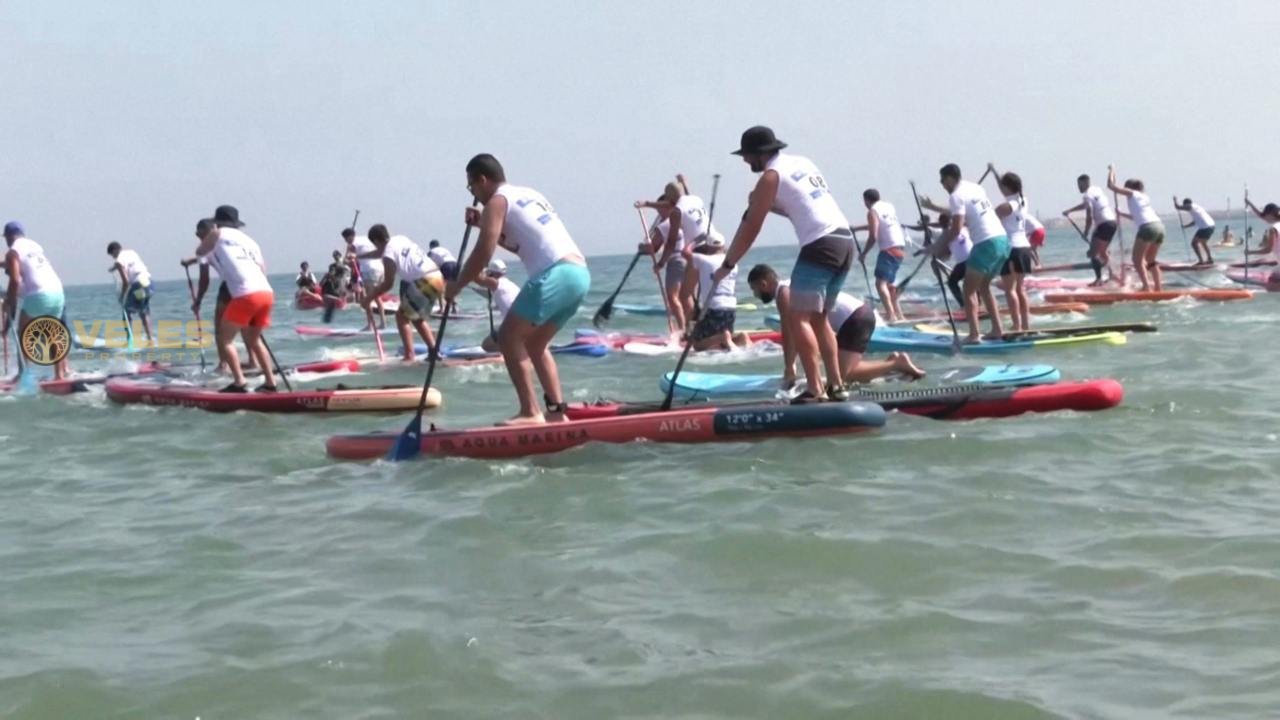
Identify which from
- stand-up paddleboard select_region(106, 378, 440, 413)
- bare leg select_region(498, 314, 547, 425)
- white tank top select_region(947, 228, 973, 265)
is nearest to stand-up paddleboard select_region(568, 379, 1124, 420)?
bare leg select_region(498, 314, 547, 425)

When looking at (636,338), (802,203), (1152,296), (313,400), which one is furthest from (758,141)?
(1152,296)

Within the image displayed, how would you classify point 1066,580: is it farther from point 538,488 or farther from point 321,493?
point 321,493

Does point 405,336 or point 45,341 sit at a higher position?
point 45,341

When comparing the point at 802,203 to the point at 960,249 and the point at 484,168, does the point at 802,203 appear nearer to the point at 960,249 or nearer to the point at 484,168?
the point at 484,168

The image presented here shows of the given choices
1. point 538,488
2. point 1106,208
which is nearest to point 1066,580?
point 538,488

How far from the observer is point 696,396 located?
10.2m

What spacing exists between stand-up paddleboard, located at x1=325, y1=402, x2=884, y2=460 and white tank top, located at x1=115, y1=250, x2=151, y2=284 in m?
13.3

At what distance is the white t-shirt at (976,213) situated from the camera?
42.7ft

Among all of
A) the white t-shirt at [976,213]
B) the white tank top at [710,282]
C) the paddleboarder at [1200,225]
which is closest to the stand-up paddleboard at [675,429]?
the white t-shirt at [976,213]

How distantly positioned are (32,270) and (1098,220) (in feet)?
49.9

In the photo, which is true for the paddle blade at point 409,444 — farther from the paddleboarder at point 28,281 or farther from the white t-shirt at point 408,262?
the paddleboarder at point 28,281

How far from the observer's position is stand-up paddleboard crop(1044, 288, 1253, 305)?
1923cm

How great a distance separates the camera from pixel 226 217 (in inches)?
475

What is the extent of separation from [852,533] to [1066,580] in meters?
1.10
